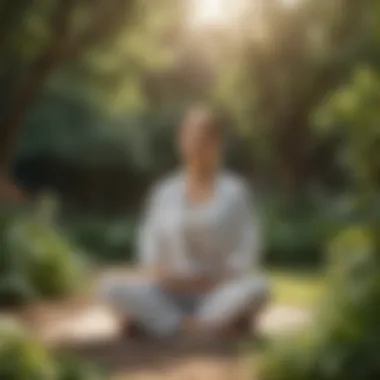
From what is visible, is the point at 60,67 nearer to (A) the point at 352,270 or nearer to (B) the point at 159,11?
(B) the point at 159,11

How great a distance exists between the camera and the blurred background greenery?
12.1 feet

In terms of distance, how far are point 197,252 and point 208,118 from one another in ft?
1.03

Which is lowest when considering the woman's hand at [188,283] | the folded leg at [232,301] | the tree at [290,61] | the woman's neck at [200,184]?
the folded leg at [232,301]

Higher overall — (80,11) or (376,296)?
(80,11)

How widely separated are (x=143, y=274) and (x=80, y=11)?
2.09ft

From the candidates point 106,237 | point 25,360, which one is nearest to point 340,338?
point 106,237

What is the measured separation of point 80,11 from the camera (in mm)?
3771

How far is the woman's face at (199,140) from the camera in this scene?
369 centimetres

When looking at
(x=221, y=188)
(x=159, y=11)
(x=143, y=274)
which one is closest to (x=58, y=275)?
(x=143, y=274)

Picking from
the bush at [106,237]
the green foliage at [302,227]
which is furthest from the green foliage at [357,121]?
the bush at [106,237]

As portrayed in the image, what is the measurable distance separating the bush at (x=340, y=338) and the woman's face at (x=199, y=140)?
1.16ft

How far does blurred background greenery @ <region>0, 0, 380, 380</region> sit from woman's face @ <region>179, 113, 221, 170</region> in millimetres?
30

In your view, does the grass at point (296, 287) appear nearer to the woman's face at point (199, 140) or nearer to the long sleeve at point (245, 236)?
the long sleeve at point (245, 236)

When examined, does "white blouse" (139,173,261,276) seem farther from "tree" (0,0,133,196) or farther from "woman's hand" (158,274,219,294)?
"tree" (0,0,133,196)
